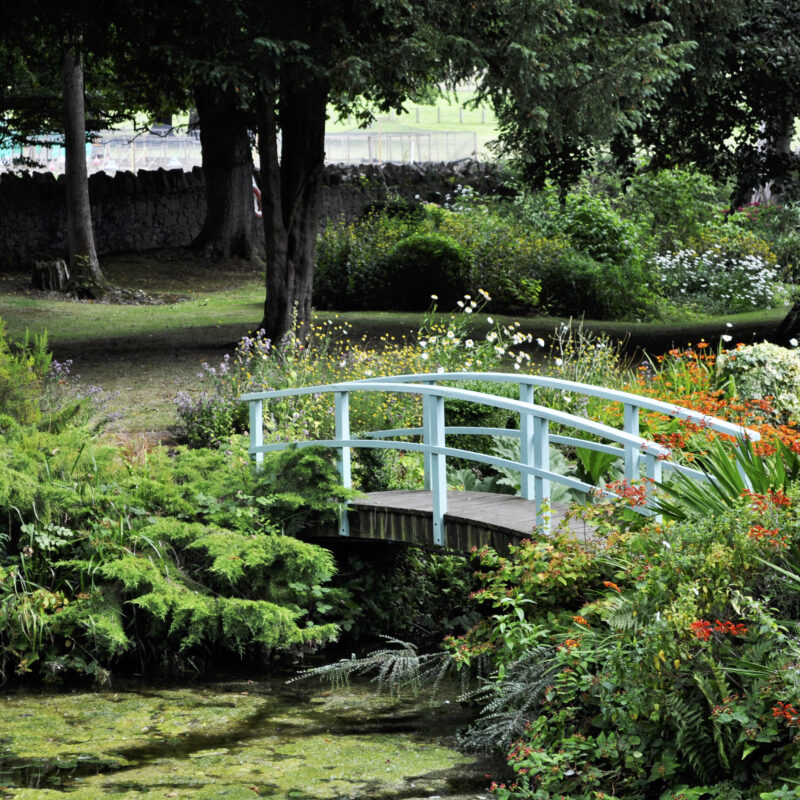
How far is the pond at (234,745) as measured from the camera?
233 inches

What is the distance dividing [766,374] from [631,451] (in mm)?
3299

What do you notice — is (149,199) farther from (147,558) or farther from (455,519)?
(455,519)

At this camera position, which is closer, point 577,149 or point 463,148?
point 577,149

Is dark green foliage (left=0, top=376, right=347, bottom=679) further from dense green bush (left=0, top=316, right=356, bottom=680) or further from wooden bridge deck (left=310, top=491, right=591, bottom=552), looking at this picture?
wooden bridge deck (left=310, top=491, right=591, bottom=552)

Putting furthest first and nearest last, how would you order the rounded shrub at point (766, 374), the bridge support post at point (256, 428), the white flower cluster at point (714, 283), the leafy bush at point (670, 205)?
the leafy bush at point (670, 205) < the white flower cluster at point (714, 283) < the bridge support post at point (256, 428) < the rounded shrub at point (766, 374)

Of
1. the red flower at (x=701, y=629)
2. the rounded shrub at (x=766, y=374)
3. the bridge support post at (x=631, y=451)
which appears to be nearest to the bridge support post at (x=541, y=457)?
the bridge support post at (x=631, y=451)

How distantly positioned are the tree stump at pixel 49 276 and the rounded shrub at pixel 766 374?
15.4 m

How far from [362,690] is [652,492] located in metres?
2.33

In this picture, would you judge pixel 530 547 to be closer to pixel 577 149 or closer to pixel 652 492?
pixel 652 492

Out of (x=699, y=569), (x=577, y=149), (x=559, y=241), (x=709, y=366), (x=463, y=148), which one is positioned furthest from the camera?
(x=463, y=148)

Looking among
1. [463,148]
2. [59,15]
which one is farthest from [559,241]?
[463,148]

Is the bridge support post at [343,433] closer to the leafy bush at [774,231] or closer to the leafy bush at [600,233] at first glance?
the leafy bush at [600,233]

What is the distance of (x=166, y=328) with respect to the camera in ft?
62.6

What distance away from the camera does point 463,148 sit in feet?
199
